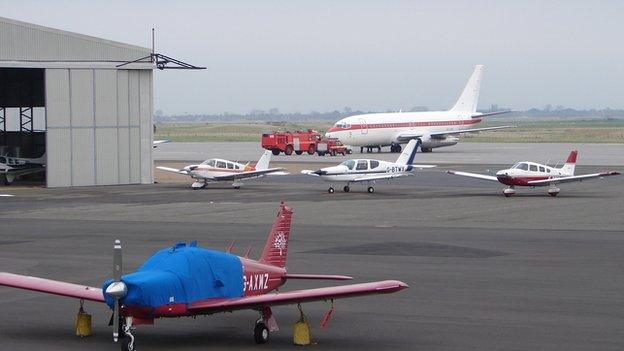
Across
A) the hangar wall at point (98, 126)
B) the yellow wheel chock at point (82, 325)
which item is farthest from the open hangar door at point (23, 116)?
the yellow wheel chock at point (82, 325)

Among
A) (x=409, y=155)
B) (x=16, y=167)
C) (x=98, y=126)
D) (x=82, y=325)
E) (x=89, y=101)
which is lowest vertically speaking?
(x=16, y=167)

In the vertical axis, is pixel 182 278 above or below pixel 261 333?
above

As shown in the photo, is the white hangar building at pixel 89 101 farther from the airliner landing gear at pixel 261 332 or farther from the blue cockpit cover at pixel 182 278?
the airliner landing gear at pixel 261 332

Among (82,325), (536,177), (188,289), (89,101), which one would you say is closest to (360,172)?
(536,177)

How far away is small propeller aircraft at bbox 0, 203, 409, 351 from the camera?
46.9 ft

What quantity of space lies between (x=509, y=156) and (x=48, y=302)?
7407cm

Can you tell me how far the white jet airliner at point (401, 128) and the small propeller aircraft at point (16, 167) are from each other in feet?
135

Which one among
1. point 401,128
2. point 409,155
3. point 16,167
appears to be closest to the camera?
point 409,155

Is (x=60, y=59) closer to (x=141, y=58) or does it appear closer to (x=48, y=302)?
(x=141, y=58)

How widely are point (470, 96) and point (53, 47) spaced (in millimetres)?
58628

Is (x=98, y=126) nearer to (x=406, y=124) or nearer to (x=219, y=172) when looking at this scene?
(x=219, y=172)

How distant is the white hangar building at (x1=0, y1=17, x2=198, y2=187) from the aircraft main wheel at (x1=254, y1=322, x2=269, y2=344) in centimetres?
4145

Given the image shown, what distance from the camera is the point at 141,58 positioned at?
58.0 metres

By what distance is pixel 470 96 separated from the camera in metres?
106
